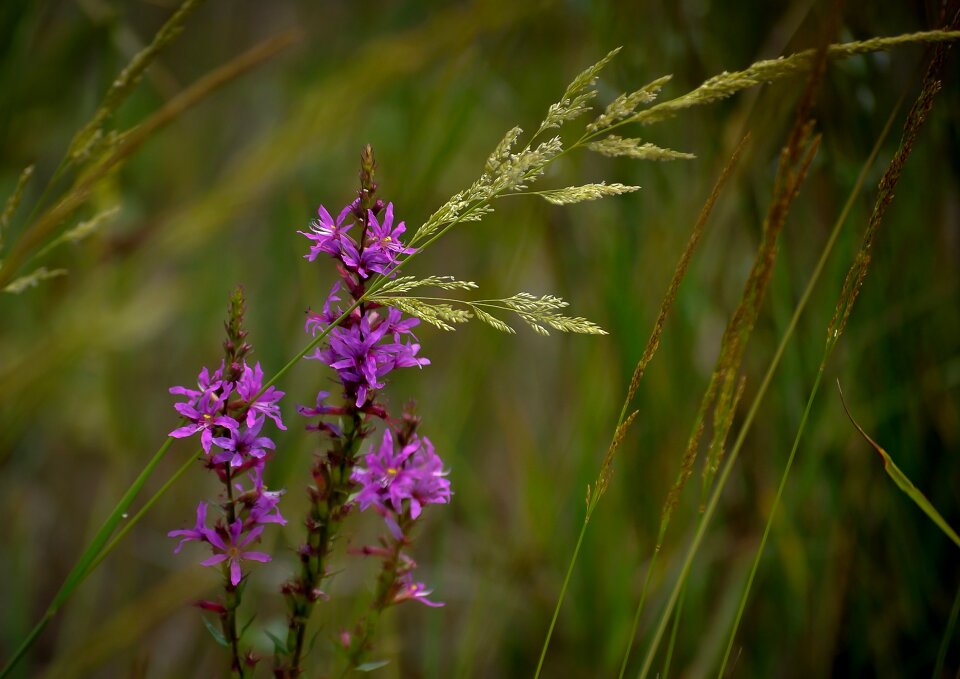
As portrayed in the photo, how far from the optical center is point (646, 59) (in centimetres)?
147

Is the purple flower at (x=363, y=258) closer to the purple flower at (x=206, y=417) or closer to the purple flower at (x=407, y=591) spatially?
the purple flower at (x=206, y=417)

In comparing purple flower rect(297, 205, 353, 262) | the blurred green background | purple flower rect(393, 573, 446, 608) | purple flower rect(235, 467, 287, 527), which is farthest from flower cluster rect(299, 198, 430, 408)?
the blurred green background

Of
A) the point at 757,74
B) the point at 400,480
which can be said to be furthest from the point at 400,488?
the point at 757,74

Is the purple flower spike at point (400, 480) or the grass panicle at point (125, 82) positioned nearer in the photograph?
the purple flower spike at point (400, 480)

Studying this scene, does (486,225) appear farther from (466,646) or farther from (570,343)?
(466,646)

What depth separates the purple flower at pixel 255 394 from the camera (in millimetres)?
717

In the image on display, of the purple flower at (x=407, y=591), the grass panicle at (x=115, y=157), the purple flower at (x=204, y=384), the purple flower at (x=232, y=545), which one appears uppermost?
the grass panicle at (x=115, y=157)

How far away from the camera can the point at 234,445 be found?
0.72 metres

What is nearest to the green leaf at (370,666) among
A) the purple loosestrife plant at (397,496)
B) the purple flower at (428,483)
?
the purple loosestrife plant at (397,496)

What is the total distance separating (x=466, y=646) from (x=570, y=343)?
0.77 m

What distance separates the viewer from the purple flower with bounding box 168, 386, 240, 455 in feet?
2.22

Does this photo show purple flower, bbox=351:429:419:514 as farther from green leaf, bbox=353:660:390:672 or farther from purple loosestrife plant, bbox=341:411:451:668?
green leaf, bbox=353:660:390:672

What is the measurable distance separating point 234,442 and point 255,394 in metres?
0.05

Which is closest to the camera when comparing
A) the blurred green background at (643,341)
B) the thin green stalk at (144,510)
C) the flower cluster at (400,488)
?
the thin green stalk at (144,510)
